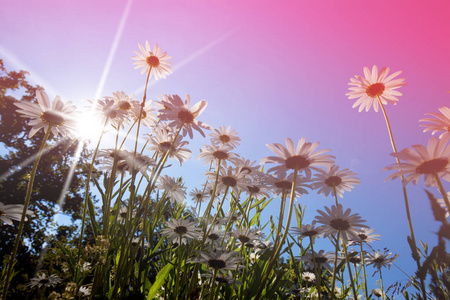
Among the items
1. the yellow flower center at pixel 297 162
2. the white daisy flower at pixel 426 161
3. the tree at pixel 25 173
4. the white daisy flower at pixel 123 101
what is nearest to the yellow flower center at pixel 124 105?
the white daisy flower at pixel 123 101

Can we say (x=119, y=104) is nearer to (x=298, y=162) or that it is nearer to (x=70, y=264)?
(x=70, y=264)

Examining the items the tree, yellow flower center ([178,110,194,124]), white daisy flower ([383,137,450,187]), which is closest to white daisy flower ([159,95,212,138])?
yellow flower center ([178,110,194,124])

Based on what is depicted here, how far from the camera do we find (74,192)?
57.0 feet

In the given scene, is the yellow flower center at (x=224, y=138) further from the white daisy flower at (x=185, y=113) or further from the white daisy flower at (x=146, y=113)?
the white daisy flower at (x=185, y=113)

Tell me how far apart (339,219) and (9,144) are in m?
20.4

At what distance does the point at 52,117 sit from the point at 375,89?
9.31 feet

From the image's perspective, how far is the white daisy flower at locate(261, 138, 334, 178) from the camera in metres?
2.04

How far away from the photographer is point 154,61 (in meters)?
3.26

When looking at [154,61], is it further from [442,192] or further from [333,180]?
[442,192]

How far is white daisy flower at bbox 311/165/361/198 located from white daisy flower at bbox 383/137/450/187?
2.43 feet

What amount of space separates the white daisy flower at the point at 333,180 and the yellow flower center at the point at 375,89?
0.94 metres

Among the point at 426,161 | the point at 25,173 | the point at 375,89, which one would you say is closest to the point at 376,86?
the point at 375,89

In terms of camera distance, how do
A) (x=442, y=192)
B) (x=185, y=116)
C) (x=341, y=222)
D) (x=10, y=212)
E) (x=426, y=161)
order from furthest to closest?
(x=185, y=116), (x=341, y=222), (x=10, y=212), (x=426, y=161), (x=442, y=192)

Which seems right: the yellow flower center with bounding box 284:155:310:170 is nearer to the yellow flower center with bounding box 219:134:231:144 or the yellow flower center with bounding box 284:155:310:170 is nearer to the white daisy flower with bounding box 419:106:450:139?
the white daisy flower with bounding box 419:106:450:139
